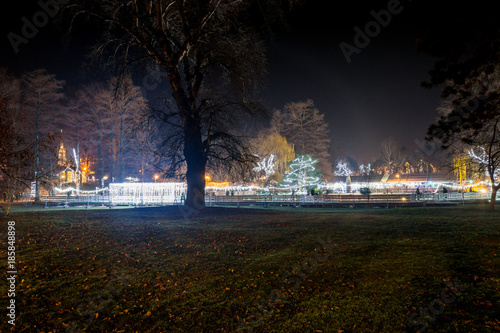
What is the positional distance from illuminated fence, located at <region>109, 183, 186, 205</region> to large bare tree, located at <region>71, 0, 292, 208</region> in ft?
32.7

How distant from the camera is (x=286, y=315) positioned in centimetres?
498

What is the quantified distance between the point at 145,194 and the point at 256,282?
73.8 ft

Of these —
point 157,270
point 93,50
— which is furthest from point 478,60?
point 93,50

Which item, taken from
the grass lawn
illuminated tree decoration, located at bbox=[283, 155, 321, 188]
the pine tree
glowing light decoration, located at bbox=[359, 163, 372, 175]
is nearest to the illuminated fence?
the grass lawn

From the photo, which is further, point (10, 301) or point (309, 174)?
point (309, 174)

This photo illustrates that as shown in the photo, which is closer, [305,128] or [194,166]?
[194,166]

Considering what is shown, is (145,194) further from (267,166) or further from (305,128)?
(305,128)

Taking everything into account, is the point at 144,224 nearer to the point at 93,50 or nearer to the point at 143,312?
the point at 143,312

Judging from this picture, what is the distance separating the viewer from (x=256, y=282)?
20.3ft

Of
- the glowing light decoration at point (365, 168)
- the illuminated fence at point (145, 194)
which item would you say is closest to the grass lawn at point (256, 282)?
the illuminated fence at point (145, 194)

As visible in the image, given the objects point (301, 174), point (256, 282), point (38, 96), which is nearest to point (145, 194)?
point (38, 96)

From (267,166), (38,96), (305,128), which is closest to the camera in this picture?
(38,96)

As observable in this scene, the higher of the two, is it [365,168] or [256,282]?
[365,168]

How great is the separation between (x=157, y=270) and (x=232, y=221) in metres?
6.67
